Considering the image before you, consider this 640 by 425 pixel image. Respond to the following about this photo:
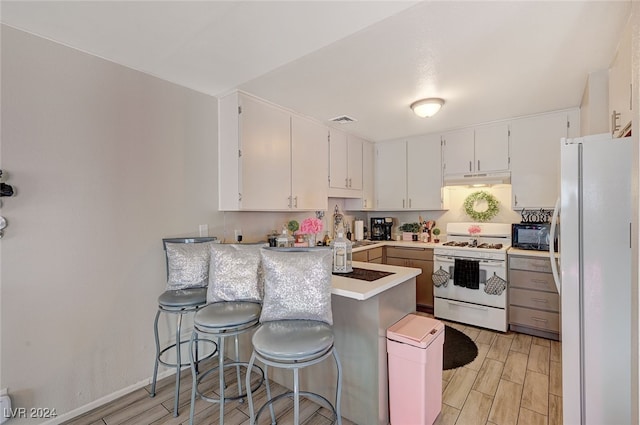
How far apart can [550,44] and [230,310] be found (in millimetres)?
2619

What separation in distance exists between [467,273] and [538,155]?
1551mm

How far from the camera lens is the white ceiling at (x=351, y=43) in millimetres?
1562

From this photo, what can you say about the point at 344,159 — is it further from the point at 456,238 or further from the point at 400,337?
the point at 400,337

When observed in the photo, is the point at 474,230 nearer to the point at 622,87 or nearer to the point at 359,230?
the point at 359,230

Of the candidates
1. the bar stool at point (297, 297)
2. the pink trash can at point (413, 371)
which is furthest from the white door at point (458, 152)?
the bar stool at point (297, 297)

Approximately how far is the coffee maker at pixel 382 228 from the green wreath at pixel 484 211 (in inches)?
42.8

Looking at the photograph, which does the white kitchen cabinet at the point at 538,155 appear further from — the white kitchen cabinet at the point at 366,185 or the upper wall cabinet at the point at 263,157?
the upper wall cabinet at the point at 263,157

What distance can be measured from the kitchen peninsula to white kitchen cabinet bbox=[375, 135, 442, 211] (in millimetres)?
2323

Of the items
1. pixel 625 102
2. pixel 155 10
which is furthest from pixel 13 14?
pixel 625 102

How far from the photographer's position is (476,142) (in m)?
3.67

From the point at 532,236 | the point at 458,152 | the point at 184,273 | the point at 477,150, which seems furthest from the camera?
the point at 458,152

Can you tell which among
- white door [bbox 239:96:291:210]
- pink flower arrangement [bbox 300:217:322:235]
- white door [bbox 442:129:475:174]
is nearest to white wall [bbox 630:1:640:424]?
pink flower arrangement [bbox 300:217:322:235]

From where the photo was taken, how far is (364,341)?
1.78 meters

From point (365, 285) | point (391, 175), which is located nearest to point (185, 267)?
point (365, 285)
